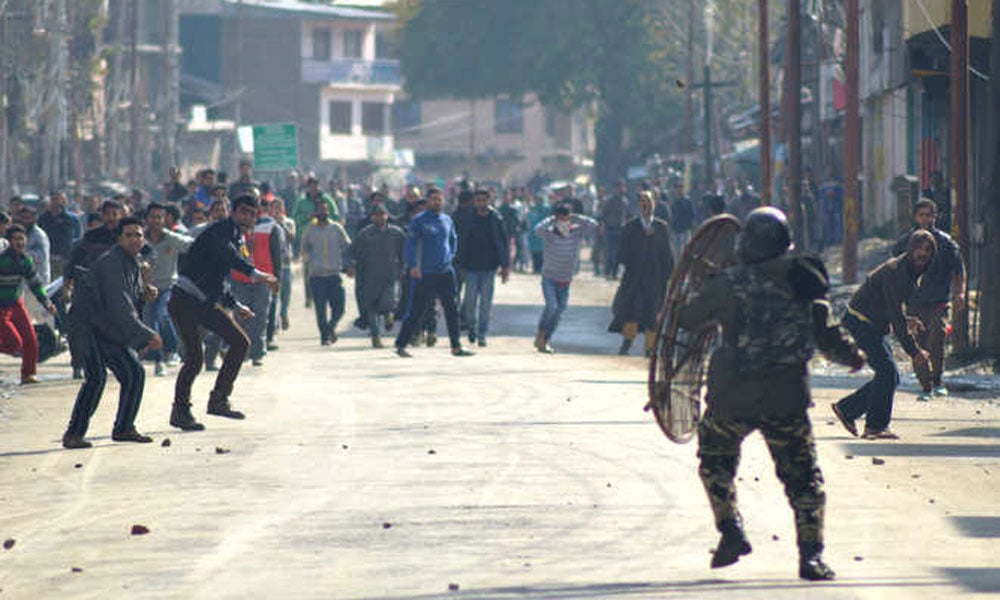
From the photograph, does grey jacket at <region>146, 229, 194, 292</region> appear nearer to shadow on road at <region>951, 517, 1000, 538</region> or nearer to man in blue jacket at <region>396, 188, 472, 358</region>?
man in blue jacket at <region>396, 188, 472, 358</region>

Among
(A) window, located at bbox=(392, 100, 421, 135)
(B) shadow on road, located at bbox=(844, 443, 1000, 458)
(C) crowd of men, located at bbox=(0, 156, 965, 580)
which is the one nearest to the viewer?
(C) crowd of men, located at bbox=(0, 156, 965, 580)

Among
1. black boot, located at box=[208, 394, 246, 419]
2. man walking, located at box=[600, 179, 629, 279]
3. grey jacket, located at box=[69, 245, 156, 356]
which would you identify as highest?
man walking, located at box=[600, 179, 629, 279]

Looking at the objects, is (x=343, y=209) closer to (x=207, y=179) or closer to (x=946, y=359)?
(x=207, y=179)

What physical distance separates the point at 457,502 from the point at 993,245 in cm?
1013

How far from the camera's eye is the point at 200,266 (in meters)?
14.9

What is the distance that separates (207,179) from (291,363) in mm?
6016

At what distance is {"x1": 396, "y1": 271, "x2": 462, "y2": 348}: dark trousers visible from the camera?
2147 cm

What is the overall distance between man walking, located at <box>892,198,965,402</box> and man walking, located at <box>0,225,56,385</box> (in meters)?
7.79

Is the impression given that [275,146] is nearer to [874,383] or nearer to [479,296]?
[479,296]

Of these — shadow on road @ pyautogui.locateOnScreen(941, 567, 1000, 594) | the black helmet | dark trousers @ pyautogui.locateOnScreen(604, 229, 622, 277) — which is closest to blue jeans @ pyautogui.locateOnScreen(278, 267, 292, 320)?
dark trousers @ pyautogui.locateOnScreen(604, 229, 622, 277)

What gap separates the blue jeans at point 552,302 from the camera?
22.4 meters

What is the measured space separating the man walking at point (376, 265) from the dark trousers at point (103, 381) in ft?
32.6

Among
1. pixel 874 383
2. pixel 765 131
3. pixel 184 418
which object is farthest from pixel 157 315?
pixel 765 131

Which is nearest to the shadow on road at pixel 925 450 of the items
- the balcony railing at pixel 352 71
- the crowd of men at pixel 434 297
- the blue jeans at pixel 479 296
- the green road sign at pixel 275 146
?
the crowd of men at pixel 434 297
